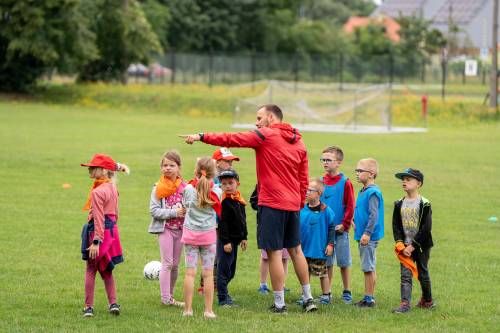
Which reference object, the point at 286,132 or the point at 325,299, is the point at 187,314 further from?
the point at 286,132

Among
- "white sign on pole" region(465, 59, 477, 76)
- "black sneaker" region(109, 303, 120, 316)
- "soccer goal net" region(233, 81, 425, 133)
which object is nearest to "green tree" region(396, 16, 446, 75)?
"white sign on pole" region(465, 59, 477, 76)

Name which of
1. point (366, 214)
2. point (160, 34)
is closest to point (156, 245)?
point (366, 214)

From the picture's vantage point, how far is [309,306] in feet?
31.0

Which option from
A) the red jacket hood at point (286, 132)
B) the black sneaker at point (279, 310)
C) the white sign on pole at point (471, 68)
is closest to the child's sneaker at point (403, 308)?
the black sneaker at point (279, 310)

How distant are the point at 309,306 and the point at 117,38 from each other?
4598 centimetres

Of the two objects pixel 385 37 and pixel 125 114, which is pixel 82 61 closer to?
pixel 125 114

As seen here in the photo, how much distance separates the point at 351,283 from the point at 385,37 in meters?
75.1

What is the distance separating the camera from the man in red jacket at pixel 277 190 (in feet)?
Result: 30.4

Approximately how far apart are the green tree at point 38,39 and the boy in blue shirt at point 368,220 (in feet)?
130

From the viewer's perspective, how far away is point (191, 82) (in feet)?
206

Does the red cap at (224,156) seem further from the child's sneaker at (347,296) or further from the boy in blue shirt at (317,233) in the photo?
the child's sneaker at (347,296)

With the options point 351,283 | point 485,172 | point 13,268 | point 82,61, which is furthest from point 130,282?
point 82,61

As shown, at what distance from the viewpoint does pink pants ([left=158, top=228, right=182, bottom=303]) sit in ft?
31.3

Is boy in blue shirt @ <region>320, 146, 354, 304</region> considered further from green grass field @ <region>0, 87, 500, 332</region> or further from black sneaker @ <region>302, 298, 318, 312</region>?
black sneaker @ <region>302, 298, 318, 312</region>
